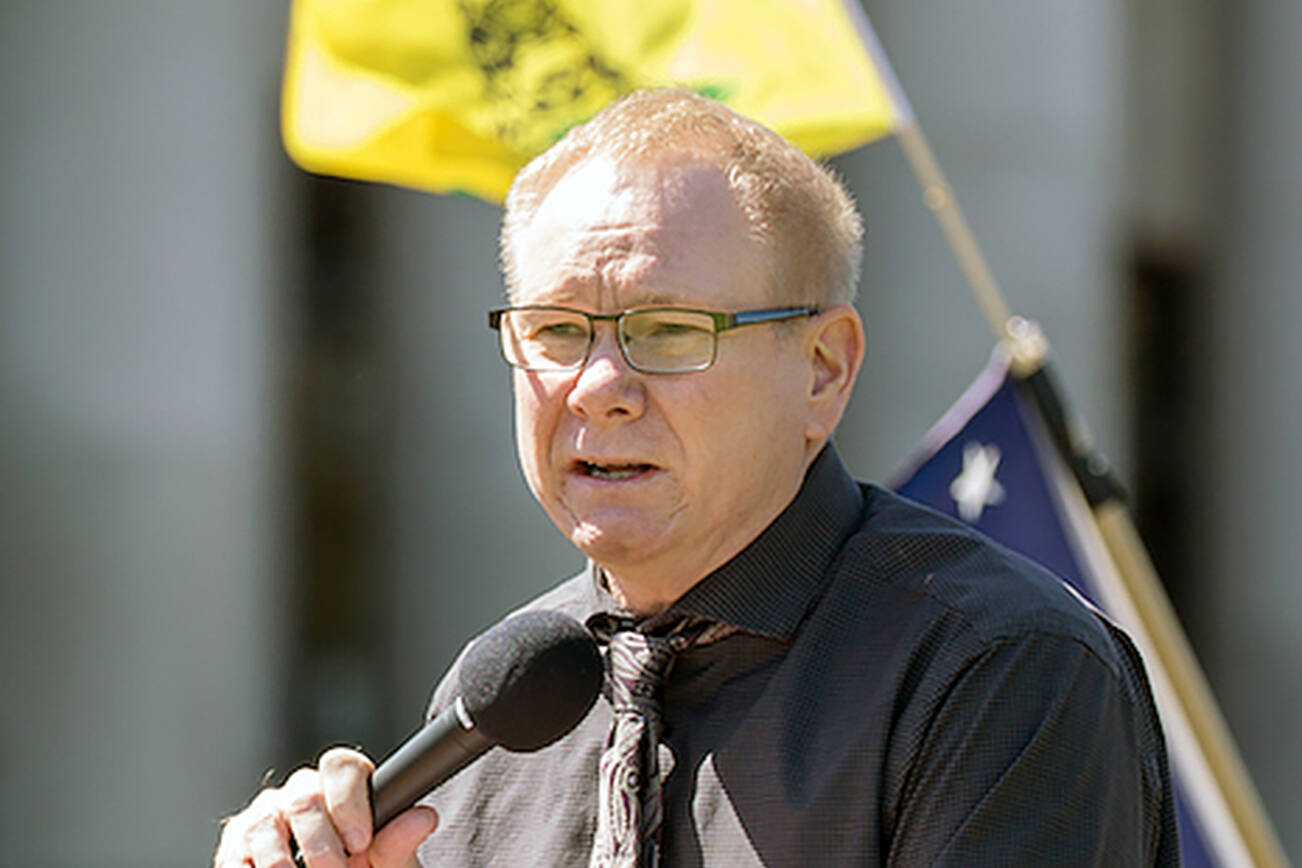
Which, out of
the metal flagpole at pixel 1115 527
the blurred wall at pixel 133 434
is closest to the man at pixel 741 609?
the metal flagpole at pixel 1115 527

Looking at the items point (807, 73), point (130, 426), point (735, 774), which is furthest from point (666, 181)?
point (130, 426)

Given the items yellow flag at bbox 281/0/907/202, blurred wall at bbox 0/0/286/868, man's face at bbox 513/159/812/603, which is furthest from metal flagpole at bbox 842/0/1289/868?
blurred wall at bbox 0/0/286/868

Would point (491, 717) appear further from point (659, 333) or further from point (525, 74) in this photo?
point (525, 74)

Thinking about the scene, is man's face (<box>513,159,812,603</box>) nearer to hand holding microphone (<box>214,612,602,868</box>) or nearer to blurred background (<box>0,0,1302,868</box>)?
hand holding microphone (<box>214,612,602,868</box>)

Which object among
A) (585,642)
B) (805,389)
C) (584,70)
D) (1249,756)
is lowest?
(1249,756)

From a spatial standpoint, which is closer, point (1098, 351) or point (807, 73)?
point (807, 73)

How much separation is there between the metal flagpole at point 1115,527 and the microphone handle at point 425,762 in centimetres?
195

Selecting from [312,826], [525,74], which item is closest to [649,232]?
[312,826]

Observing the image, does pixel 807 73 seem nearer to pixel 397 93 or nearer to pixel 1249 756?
pixel 397 93

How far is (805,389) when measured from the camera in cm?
226

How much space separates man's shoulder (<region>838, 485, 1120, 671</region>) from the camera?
1954 millimetres

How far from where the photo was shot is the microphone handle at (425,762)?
1910 mm

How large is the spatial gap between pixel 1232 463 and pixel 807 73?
4025 millimetres

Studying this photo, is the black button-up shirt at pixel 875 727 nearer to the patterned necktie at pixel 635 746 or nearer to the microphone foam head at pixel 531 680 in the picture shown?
the patterned necktie at pixel 635 746
